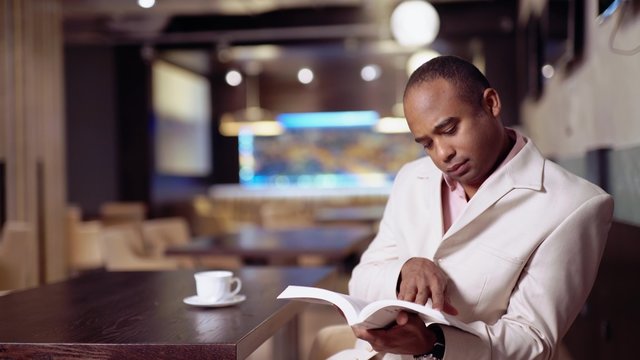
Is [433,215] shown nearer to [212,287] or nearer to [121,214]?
[212,287]

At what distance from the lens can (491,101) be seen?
160cm

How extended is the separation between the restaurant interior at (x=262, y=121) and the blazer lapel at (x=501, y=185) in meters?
0.53

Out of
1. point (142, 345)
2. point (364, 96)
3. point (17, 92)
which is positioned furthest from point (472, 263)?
point (364, 96)

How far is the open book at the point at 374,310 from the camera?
1.28 metres

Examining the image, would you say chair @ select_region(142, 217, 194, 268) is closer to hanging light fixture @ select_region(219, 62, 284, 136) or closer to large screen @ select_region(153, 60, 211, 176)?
large screen @ select_region(153, 60, 211, 176)

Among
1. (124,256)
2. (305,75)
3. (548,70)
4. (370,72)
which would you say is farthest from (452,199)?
(305,75)

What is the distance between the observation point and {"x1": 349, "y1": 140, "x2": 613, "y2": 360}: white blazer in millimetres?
1502

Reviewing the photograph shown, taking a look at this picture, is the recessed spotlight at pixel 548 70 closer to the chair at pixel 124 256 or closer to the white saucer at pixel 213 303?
the chair at pixel 124 256

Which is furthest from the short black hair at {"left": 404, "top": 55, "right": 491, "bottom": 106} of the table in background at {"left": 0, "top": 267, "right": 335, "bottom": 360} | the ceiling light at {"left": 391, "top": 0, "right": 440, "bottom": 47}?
the ceiling light at {"left": 391, "top": 0, "right": 440, "bottom": 47}

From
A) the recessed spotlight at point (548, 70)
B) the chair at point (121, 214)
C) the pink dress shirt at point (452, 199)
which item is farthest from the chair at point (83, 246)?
the pink dress shirt at point (452, 199)

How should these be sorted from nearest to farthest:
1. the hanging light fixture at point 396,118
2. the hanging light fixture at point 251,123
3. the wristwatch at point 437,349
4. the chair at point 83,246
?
the wristwatch at point 437,349, the chair at point 83,246, the hanging light fixture at point 396,118, the hanging light fixture at point 251,123

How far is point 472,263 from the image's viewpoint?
1596 millimetres

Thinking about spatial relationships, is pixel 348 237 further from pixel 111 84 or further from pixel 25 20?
pixel 111 84

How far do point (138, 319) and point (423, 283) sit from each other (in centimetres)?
66
